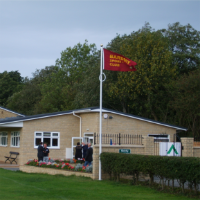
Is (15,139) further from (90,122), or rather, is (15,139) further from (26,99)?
(26,99)

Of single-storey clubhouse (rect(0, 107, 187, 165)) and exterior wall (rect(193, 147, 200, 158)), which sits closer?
exterior wall (rect(193, 147, 200, 158))

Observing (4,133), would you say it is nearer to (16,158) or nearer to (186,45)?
(16,158)

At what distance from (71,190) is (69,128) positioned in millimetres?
15515

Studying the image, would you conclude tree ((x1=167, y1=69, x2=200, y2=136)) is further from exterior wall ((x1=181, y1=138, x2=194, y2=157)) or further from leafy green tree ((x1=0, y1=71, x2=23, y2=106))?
leafy green tree ((x1=0, y1=71, x2=23, y2=106))

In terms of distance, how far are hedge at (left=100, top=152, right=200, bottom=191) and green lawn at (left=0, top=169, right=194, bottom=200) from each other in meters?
0.64

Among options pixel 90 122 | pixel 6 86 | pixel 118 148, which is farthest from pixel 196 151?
pixel 6 86

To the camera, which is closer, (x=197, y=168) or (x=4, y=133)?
(x=197, y=168)

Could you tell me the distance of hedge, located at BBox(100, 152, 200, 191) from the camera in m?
11.2

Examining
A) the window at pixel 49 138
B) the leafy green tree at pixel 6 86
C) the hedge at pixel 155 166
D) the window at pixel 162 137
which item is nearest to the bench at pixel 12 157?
the window at pixel 49 138

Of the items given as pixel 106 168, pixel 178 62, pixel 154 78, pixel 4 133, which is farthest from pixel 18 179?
pixel 178 62

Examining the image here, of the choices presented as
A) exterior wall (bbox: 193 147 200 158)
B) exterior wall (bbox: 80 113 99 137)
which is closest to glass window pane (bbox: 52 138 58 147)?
exterior wall (bbox: 80 113 99 137)

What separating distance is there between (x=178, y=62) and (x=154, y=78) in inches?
299

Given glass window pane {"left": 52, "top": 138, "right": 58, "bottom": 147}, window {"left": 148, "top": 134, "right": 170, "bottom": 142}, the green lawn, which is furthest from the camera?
window {"left": 148, "top": 134, "right": 170, "bottom": 142}

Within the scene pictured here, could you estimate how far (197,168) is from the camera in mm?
11000
